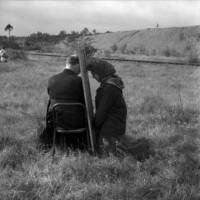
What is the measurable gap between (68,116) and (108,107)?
0.51 m

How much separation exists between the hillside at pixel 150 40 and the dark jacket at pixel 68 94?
91.0 ft

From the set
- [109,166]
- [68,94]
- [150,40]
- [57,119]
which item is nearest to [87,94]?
[68,94]

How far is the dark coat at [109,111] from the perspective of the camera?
5266 millimetres

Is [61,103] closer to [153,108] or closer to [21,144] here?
[21,144]

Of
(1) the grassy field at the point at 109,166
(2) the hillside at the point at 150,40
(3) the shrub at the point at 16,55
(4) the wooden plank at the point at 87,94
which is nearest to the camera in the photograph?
(1) the grassy field at the point at 109,166

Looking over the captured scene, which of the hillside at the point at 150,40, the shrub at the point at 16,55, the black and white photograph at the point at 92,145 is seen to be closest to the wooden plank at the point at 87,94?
the black and white photograph at the point at 92,145

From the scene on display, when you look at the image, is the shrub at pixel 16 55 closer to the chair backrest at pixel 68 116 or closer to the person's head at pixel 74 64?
the person's head at pixel 74 64

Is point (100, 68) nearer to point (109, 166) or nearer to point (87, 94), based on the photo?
point (87, 94)

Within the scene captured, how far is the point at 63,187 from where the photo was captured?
13.7 feet

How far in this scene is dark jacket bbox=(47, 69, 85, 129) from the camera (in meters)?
5.22

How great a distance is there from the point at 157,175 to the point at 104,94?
1.27m

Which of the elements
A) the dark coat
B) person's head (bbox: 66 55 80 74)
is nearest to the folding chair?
the dark coat

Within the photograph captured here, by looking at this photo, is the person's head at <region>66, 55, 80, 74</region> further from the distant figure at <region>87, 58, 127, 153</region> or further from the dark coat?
the dark coat

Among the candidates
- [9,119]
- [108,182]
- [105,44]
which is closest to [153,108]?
[9,119]
